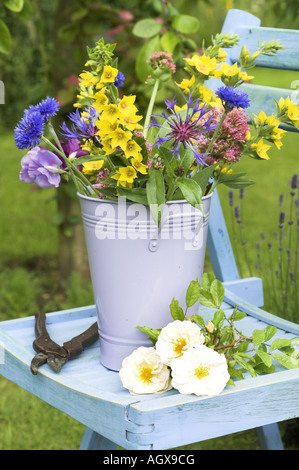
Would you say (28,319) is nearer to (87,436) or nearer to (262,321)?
(87,436)

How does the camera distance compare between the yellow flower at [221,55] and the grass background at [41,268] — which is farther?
the grass background at [41,268]

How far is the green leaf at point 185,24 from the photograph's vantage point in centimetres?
159

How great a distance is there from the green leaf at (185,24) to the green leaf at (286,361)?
974 millimetres

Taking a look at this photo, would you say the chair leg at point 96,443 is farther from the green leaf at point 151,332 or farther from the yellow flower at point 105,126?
the yellow flower at point 105,126

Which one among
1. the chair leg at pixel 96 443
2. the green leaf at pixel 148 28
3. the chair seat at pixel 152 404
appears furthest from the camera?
the green leaf at pixel 148 28

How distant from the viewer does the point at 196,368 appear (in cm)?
81

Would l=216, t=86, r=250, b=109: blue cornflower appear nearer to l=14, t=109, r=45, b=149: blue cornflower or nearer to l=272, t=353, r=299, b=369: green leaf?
l=14, t=109, r=45, b=149: blue cornflower

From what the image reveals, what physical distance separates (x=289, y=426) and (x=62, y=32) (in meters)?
1.48

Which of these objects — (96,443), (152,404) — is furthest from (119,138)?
(96,443)

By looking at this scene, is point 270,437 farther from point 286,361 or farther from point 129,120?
point 129,120

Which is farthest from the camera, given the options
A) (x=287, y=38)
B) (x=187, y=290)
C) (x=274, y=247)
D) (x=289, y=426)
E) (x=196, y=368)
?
(x=274, y=247)

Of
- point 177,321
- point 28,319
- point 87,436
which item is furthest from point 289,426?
point 177,321

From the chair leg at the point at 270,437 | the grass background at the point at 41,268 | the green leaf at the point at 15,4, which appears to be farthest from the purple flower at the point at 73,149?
the grass background at the point at 41,268

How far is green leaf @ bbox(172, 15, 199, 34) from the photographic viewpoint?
159 cm
